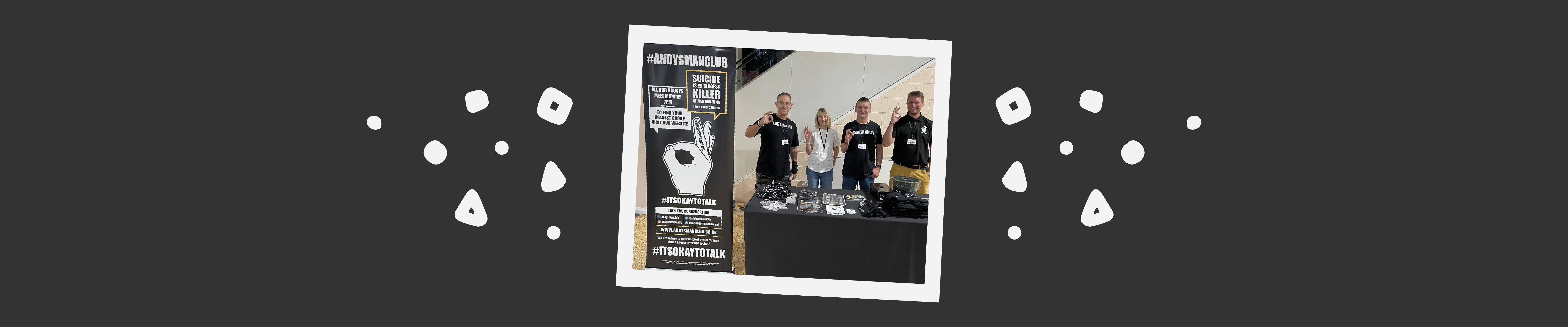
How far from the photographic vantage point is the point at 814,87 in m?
4.36

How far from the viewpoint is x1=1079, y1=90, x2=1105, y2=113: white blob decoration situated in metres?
3.05

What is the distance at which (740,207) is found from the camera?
4828mm

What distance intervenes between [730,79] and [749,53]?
2.14 feet

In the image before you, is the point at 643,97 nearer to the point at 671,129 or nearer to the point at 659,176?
the point at 671,129

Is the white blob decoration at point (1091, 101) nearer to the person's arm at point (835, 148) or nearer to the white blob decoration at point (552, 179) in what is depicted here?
the person's arm at point (835, 148)

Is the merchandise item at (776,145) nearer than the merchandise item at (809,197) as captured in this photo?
No

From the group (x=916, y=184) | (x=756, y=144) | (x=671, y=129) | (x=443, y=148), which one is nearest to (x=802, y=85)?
(x=756, y=144)

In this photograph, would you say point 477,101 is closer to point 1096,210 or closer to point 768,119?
point 768,119

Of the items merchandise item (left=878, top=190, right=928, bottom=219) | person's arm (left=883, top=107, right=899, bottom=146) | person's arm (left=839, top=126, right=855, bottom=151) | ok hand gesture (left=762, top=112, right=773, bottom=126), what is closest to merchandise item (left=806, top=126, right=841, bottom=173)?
person's arm (left=839, top=126, right=855, bottom=151)

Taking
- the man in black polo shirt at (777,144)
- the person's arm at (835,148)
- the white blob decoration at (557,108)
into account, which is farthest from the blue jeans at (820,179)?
the white blob decoration at (557,108)

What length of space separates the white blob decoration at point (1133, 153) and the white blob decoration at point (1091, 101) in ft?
0.78

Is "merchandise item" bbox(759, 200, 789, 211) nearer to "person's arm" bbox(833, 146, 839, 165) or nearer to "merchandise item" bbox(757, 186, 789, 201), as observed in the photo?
"merchandise item" bbox(757, 186, 789, 201)

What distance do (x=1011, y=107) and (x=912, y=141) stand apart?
0.88 m

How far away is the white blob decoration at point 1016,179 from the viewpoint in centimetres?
325
